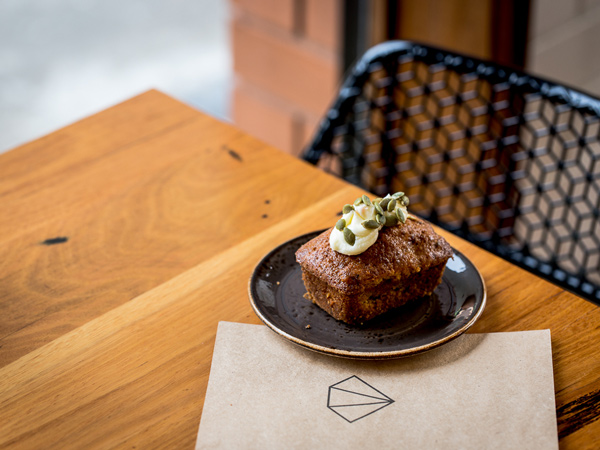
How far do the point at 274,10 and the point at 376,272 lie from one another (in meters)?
1.59

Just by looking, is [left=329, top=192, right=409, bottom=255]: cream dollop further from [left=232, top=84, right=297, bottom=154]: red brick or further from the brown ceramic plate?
[left=232, top=84, right=297, bottom=154]: red brick

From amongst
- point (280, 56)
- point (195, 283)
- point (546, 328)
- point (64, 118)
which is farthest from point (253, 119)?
point (546, 328)

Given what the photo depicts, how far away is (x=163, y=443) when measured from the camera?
739 mm

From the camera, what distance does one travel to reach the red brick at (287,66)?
7.42 ft

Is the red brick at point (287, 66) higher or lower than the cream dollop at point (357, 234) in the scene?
lower

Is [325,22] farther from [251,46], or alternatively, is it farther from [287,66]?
[251,46]

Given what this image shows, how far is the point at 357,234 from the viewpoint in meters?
0.86

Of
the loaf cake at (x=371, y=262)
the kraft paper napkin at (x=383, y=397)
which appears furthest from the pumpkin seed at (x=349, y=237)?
the kraft paper napkin at (x=383, y=397)

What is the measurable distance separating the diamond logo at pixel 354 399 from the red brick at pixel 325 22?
1548mm

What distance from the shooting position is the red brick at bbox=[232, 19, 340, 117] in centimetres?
226

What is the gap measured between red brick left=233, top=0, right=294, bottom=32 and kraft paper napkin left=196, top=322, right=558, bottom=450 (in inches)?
61.2

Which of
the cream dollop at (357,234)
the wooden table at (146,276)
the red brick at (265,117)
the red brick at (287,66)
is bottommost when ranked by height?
the red brick at (265,117)

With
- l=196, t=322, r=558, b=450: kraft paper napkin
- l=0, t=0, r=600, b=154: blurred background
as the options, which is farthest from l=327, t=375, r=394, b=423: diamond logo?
l=0, t=0, r=600, b=154: blurred background

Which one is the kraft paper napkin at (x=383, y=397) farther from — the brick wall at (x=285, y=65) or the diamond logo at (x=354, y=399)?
the brick wall at (x=285, y=65)
